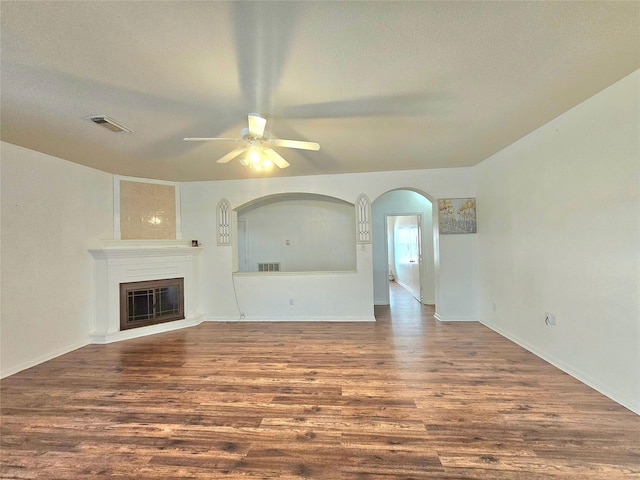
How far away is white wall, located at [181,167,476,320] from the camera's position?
172 inches

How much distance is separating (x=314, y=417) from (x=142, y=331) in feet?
11.2

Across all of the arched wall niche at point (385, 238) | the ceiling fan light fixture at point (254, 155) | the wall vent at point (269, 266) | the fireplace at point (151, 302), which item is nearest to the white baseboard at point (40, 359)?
the fireplace at point (151, 302)

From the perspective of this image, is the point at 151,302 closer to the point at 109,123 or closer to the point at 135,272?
the point at 135,272

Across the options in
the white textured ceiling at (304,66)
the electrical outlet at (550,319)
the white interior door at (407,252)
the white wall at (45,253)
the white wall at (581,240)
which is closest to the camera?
the white textured ceiling at (304,66)

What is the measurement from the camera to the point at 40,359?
3.14 metres

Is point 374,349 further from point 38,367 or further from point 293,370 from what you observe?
point 38,367

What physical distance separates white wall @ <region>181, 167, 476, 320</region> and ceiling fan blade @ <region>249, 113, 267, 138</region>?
7.84ft

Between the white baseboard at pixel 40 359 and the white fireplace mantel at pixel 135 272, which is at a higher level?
the white fireplace mantel at pixel 135 272

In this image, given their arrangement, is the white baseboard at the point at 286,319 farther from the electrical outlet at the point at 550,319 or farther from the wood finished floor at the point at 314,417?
the electrical outlet at the point at 550,319

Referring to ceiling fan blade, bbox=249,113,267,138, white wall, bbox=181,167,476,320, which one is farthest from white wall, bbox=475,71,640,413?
ceiling fan blade, bbox=249,113,267,138

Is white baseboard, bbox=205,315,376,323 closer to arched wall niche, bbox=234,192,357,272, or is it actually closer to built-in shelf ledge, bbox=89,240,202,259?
built-in shelf ledge, bbox=89,240,202,259

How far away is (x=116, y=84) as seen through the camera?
188 cm

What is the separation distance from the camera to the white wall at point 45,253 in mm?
2908

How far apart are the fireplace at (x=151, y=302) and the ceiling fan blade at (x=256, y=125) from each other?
11.1 ft
